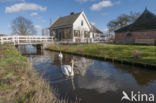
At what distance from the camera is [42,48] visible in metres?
22.7

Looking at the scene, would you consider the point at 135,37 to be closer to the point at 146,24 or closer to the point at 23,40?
the point at 146,24

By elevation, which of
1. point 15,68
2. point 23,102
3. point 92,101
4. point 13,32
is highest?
point 13,32

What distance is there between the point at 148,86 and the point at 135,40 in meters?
17.9

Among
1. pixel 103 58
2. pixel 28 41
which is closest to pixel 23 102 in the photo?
pixel 103 58

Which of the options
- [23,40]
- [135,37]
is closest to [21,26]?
[23,40]

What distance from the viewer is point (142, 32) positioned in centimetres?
1997

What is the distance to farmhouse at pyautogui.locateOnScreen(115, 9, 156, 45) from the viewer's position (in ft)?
61.5

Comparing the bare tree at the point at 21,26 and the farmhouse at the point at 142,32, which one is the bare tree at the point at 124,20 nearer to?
the farmhouse at the point at 142,32

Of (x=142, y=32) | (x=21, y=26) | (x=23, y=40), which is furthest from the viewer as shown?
(x=21, y=26)

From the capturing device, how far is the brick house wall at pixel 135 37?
734 inches

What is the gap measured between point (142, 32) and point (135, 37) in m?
1.61

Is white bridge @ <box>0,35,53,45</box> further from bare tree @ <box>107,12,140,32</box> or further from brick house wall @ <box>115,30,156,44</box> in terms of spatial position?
bare tree @ <box>107,12,140,32</box>

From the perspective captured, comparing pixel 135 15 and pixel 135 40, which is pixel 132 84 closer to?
pixel 135 40

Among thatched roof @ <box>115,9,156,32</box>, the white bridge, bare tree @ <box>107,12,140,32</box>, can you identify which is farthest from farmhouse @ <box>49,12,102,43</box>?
bare tree @ <box>107,12,140,32</box>
